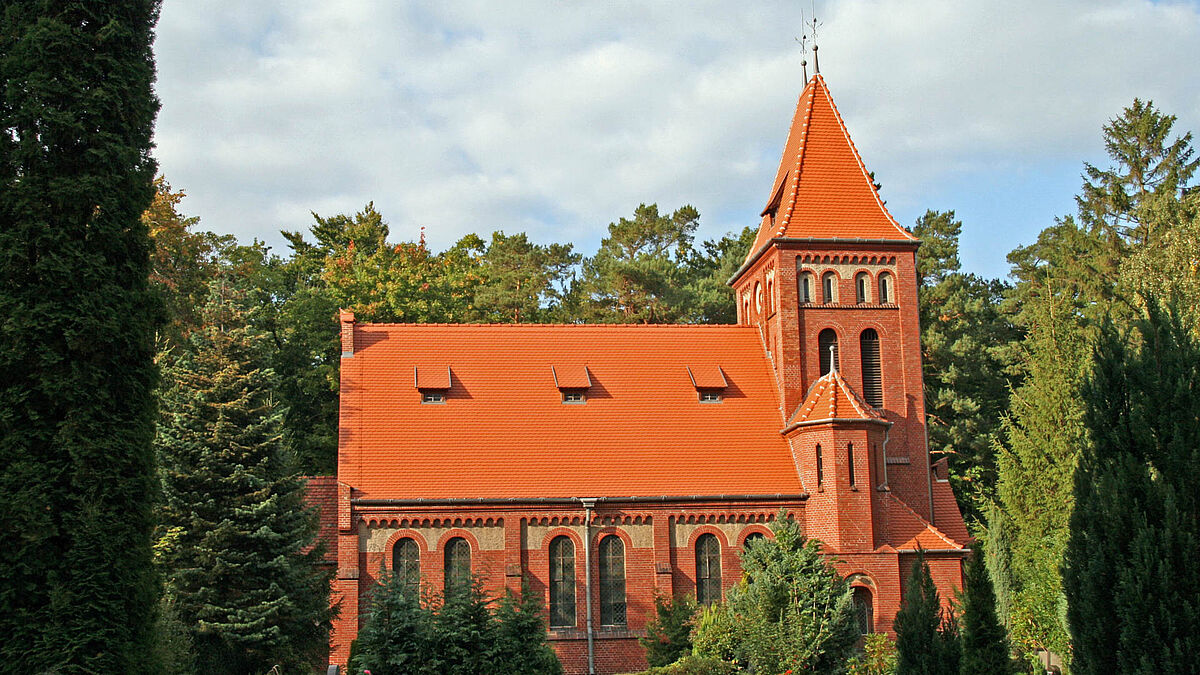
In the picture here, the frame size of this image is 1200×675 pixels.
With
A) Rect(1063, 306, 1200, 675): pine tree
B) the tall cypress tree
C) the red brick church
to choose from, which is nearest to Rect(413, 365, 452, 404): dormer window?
the red brick church

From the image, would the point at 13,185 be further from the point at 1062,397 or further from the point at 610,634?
the point at 1062,397

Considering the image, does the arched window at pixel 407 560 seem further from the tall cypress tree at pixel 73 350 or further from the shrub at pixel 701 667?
the tall cypress tree at pixel 73 350

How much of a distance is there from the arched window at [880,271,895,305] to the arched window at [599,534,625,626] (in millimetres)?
10411

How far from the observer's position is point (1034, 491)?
30.1 meters

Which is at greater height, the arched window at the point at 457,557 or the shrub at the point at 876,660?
the arched window at the point at 457,557

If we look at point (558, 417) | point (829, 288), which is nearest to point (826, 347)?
point (829, 288)

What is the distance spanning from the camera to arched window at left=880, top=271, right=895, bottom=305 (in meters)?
31.2

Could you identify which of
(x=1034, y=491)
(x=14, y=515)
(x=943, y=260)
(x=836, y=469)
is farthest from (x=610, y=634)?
(x=943, y=260)

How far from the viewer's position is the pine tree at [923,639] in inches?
626

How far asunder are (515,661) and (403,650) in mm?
1909

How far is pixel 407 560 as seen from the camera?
88.6ft

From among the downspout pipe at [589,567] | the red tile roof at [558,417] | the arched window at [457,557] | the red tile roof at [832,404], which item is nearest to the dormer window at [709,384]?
the red tile roof at [558,417]

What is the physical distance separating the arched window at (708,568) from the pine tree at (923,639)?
1183 cm

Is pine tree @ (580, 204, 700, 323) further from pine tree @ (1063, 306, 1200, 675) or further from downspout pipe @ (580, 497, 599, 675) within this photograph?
pine tree @ (1063, 306, 1200, 675)
